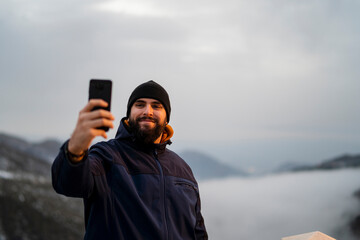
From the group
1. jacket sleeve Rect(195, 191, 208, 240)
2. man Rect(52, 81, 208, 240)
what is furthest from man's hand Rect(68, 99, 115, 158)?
jacket sleeve Rect(195, 191, 208, 240)

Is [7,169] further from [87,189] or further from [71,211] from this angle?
[87,189]

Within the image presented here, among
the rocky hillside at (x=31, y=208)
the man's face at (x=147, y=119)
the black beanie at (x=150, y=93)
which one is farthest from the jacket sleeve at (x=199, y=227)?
the rocky hillside at (x=31, y=208)

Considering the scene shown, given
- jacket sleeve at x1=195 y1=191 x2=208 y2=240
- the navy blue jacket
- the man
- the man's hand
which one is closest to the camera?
the man's hand

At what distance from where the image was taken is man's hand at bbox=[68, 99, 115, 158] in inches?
134

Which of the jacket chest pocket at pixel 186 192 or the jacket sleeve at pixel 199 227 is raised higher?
the jacket chest pocket at pixel 186 192

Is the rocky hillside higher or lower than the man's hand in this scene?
lower

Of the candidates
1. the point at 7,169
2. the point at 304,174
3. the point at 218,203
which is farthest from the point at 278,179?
the point at 7,169

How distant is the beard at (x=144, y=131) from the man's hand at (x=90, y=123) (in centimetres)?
171

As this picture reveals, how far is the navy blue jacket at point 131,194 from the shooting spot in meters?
4.58

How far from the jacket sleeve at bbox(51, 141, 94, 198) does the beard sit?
129cm

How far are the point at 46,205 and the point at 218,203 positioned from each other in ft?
220

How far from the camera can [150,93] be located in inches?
215

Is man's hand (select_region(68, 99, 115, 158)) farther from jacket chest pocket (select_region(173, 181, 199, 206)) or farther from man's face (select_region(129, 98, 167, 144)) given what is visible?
jacket chest pocket (select_region(173, 181, 199, 206))

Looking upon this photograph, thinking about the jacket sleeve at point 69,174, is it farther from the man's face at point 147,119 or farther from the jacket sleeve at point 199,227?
the jacket sleeve at point 199,227
